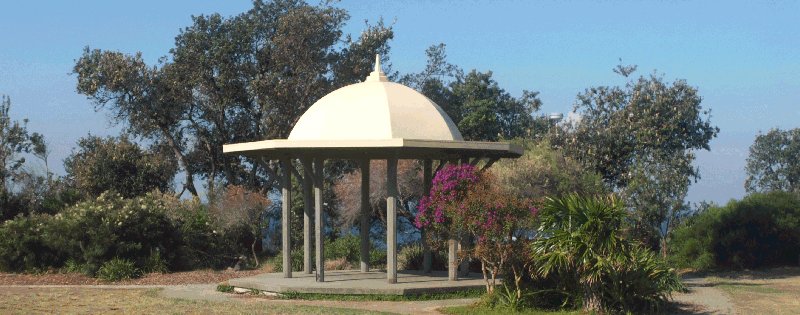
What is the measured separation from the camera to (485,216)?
17.4 metres

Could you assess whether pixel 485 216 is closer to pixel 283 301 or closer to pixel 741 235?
pixel 283 301

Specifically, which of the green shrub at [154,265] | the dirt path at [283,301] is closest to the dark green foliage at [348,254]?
the green shrub at [154,265]

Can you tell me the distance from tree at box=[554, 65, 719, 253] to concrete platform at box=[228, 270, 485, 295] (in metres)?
8.88

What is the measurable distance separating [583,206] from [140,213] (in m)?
13.3

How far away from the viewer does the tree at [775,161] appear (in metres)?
47.4

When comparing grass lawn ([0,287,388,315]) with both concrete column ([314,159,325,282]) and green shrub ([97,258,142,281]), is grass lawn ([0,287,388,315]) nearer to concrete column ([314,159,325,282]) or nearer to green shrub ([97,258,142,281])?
concrete column ([314,159,325,282])

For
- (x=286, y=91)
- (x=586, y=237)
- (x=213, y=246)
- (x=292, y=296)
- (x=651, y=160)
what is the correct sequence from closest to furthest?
(x=586, y=237), (x=292, y=296), (x=213, y=246), (x=651, y=160), (x=286, y=91)

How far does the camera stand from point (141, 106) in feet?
107

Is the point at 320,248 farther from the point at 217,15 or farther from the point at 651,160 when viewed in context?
the point at 217,15

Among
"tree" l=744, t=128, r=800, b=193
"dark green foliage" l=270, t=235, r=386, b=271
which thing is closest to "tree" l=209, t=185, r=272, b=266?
"dark green foliage" l=270, t=235, r=386, b=271

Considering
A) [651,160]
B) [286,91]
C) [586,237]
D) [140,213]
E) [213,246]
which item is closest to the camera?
[586,237]

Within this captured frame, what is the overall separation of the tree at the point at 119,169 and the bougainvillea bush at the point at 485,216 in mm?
16343

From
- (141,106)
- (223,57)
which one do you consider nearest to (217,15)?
(223,57)

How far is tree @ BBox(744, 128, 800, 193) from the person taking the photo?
47438mm
